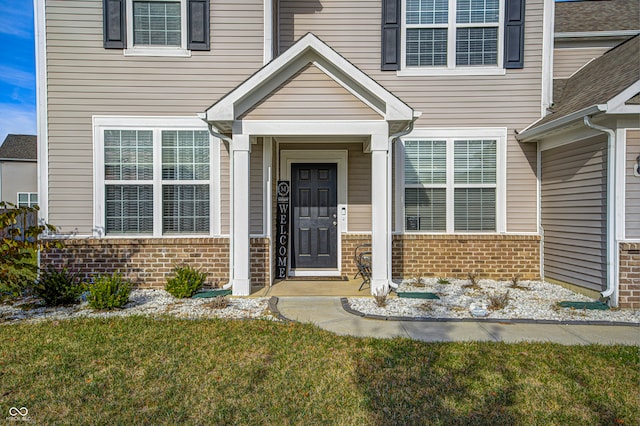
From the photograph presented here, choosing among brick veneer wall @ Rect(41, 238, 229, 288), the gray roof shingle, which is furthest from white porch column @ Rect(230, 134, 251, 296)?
the gray roof shingle

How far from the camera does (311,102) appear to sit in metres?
5.91

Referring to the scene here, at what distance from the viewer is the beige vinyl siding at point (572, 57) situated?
8016 mm

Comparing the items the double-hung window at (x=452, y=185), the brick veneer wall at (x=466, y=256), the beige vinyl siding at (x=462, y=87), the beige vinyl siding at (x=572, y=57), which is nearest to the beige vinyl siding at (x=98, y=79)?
the beige vinyl siding at (x=462, y=87)

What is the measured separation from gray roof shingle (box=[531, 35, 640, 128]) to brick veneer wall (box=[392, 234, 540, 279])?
91.0 inches

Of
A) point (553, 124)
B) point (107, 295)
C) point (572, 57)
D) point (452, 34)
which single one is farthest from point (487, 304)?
point (572, 57)

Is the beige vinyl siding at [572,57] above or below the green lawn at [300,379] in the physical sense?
above

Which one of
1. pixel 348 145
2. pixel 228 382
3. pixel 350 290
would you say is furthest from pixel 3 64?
pixel 228 382

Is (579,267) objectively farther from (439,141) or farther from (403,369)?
(403,369)

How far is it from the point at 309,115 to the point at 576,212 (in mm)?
4694

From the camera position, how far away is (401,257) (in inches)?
295

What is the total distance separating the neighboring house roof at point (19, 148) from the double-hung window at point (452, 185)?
22.0m

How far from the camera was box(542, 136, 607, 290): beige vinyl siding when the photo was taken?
230 inches

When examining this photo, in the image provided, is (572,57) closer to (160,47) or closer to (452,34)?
(452,34)

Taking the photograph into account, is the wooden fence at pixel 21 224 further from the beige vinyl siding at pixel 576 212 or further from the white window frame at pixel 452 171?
the beige vinyl siding at pixel 576 212
